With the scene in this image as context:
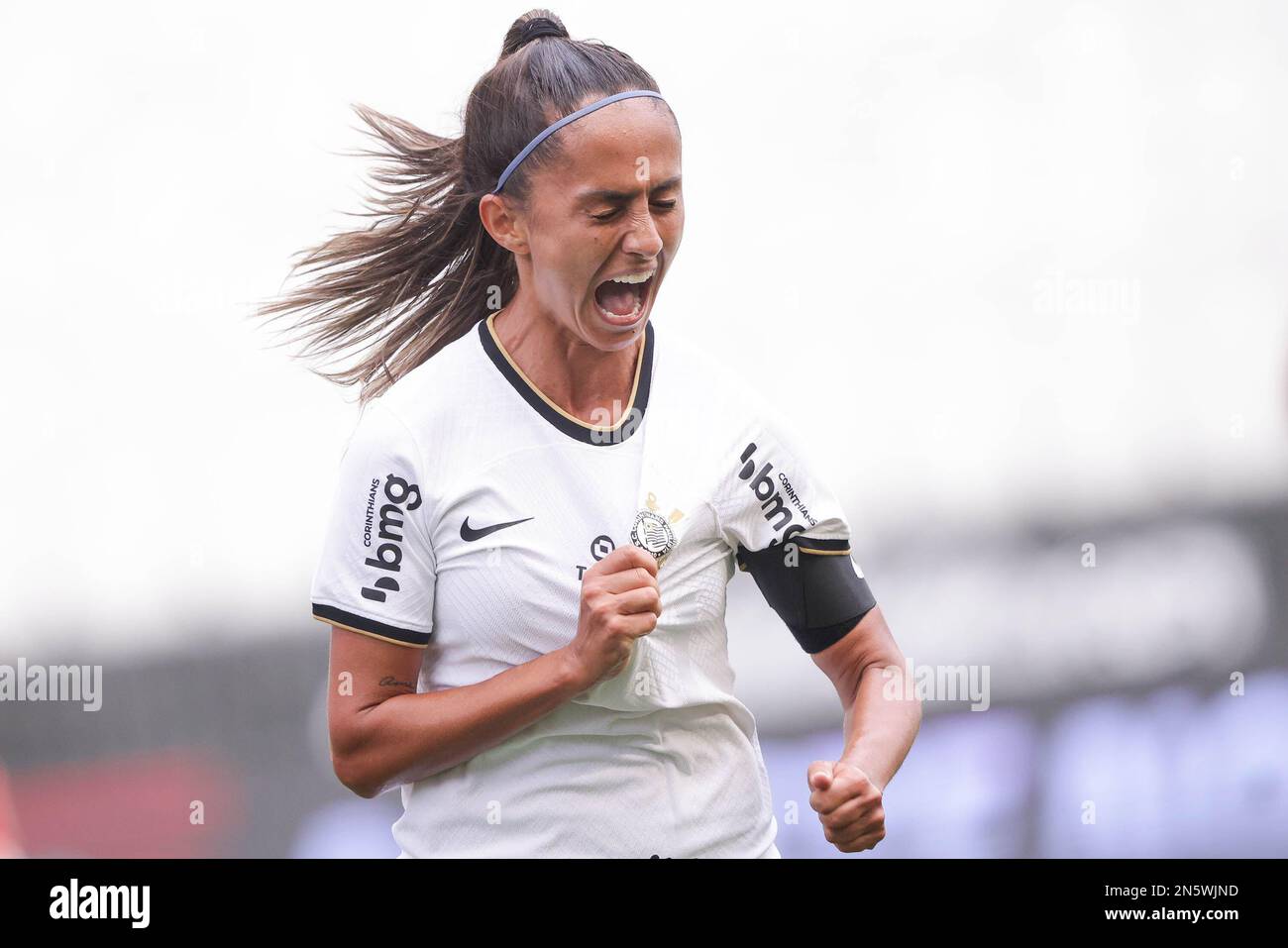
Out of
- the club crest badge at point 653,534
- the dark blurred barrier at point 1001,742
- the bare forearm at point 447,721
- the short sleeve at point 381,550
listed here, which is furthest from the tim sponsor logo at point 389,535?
the dark blurred barrier at point 1001,742

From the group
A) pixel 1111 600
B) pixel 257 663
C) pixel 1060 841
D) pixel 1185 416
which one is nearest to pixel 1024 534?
pixel 1111 600

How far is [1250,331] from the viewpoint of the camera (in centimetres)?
330

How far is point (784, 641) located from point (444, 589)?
A: 1667 millimetres

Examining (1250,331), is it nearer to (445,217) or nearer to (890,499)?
(890,499)

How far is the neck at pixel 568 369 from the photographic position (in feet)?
5.73

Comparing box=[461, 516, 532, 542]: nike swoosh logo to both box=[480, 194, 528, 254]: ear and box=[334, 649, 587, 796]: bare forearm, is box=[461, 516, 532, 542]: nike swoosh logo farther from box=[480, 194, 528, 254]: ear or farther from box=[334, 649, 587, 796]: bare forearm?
box=[480, 194, 528, 254]: ear

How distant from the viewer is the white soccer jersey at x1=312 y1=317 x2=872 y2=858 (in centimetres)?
164

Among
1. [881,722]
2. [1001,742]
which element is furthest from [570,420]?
[1001,742]

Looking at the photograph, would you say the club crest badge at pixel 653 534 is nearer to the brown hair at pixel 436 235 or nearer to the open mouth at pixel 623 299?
the open mouth at pixel 623 299

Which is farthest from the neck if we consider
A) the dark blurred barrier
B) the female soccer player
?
the dark blurred barrier

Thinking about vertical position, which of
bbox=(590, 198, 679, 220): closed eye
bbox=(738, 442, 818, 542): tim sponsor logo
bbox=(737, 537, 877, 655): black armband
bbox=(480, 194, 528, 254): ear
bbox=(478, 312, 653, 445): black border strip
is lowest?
bbox=(737, 537, 877, 655): black armband

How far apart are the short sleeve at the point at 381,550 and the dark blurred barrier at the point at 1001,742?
1.59 metres

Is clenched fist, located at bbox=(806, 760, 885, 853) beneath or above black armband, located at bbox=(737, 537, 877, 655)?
beneath
